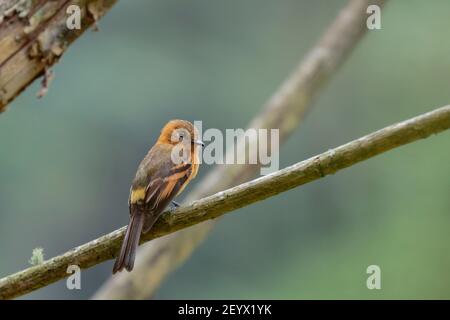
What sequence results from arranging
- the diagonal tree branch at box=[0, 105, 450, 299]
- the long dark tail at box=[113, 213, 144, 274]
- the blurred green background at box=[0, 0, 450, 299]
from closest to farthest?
the diagonal tree branch at box=[0, 105, 450, 299] < the long dark tail at box=[113, 213, 144, 274] < the blurred green background at box=[0, 0, 450, 299]

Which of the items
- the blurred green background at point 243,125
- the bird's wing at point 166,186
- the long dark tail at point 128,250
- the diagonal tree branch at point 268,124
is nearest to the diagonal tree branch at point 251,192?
the long dark tail at point 128,250

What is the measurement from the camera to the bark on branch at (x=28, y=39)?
147 inches

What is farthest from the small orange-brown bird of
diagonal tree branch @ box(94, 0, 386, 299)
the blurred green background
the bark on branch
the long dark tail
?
the blurred green background

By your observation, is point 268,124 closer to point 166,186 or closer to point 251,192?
point 166,186

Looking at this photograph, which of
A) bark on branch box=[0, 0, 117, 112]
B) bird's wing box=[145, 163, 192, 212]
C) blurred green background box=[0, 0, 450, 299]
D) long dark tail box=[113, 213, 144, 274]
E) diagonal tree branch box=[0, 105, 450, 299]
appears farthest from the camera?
blurred green background box=[0, 0, 450, 299]

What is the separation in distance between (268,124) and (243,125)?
409 inches

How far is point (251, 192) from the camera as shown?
3.58 metres

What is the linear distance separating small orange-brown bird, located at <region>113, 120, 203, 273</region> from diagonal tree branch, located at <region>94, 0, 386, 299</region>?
1093 mm

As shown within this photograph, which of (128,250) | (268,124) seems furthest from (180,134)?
(268,124)

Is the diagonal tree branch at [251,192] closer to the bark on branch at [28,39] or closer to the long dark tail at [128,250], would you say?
the long dark tail at [128,250]

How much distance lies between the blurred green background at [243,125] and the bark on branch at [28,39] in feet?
34.7

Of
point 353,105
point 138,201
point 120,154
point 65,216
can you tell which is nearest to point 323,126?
point 353,105

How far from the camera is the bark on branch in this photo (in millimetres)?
3727

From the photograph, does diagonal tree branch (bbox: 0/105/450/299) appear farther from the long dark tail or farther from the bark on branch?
the bark on branch
